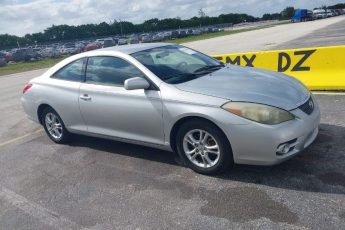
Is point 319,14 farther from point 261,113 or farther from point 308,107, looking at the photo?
point 261,113

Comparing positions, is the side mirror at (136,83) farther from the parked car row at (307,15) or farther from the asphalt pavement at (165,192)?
the parked car row at (307,15)

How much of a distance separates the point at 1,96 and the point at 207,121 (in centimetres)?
1081

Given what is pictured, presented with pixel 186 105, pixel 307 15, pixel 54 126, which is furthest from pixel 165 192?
pixel 307 15

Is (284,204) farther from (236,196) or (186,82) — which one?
(186,82)

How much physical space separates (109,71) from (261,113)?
2278 millimetres

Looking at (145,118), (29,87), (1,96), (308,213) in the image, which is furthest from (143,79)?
(1,96)

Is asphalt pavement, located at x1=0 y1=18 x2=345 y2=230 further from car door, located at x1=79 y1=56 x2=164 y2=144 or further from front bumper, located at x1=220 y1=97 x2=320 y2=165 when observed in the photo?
car door, located at x1=79 y1=56 x2=164 y2=144

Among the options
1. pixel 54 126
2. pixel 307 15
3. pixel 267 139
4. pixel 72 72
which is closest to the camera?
pixel 267 139

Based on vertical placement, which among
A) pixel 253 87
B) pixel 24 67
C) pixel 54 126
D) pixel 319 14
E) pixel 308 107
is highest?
pixel 253 87

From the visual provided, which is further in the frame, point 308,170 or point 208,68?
point 208,68

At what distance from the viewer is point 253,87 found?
4.13m

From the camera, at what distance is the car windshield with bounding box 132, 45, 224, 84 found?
15.1ft

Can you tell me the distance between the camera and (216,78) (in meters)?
4.50

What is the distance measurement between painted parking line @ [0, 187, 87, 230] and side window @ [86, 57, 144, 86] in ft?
5.93
